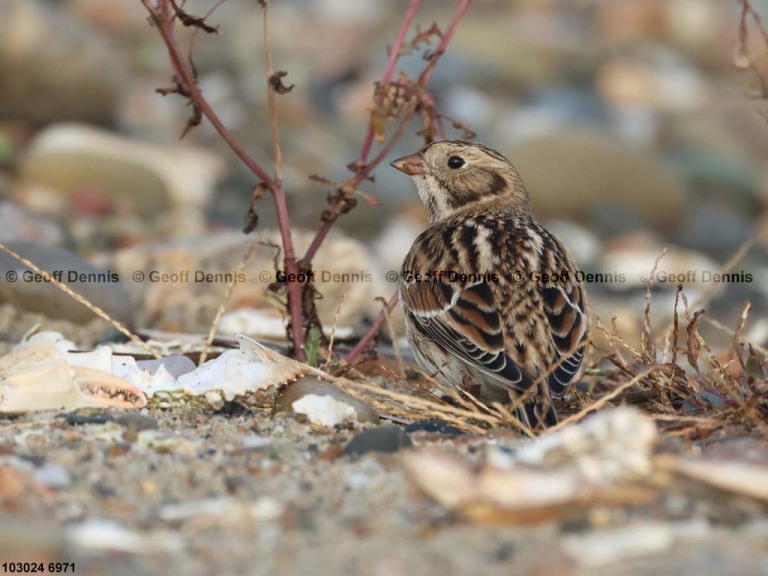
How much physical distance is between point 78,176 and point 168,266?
149 inches

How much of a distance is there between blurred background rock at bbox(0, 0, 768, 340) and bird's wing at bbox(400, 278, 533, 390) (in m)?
0.89

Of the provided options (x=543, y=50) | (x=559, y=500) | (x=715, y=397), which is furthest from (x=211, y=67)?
(x=559, y=500)

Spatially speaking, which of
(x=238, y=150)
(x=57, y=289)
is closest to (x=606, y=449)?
(x=238, y=150)

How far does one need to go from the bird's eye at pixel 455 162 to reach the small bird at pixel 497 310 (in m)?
0.28

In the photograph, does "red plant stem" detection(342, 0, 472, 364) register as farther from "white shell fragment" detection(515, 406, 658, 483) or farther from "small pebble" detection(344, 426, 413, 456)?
"white shell fragment" detection(515, 406, 658, 483)

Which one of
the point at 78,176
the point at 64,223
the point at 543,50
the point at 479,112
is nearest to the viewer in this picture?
the point at 64,223

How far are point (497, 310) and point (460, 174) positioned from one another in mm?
1341

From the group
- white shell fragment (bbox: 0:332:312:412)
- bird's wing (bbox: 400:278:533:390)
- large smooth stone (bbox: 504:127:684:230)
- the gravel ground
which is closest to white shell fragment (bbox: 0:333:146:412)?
white shell fragment (bbox: 0:332:312:412)

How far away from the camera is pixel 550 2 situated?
2381 centimetres

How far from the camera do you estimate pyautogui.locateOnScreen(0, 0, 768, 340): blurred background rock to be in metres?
10.3

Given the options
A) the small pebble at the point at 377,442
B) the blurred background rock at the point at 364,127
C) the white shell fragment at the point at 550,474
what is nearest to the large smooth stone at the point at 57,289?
the blurred background rock at the point at 364,127

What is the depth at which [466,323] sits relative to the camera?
4.65m

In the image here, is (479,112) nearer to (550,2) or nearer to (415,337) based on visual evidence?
(550,2)

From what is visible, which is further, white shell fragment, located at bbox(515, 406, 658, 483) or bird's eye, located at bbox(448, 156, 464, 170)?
bird's eye, located at bbox(448, 156, 464, 170)
